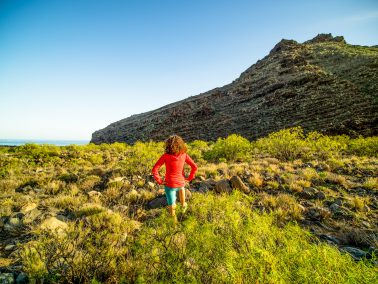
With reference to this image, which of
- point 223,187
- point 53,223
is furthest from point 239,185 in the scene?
point 53,223

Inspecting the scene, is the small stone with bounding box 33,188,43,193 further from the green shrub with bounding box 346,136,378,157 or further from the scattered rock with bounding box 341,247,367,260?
the green shrub with bounding box 346,136,378,157

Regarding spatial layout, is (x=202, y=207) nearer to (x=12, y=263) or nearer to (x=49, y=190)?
(x=12, y=263)

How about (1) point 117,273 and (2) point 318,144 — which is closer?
(1) point 117,273

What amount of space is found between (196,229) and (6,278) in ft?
7.43

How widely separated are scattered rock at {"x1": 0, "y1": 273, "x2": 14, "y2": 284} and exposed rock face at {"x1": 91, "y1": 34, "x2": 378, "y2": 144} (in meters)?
27.6

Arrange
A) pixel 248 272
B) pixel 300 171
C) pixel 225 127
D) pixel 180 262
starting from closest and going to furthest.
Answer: pixel 248 272 → pixel 180 262 → pixel 300 171 → pixel 225 127

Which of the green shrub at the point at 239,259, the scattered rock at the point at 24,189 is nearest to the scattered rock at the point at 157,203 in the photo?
the green shrub at the point at 239,259

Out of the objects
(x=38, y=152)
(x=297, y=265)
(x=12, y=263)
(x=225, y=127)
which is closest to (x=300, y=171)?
(x=297, y=265)

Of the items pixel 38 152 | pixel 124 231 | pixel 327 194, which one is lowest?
pixel 327 194

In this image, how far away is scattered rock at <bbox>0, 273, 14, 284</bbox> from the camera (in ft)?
8.05

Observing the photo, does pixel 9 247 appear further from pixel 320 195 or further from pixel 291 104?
pixel 291 104

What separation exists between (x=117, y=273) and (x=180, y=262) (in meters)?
0.78

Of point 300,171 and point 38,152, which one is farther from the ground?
point 38,152

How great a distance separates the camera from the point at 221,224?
10.8 feet
